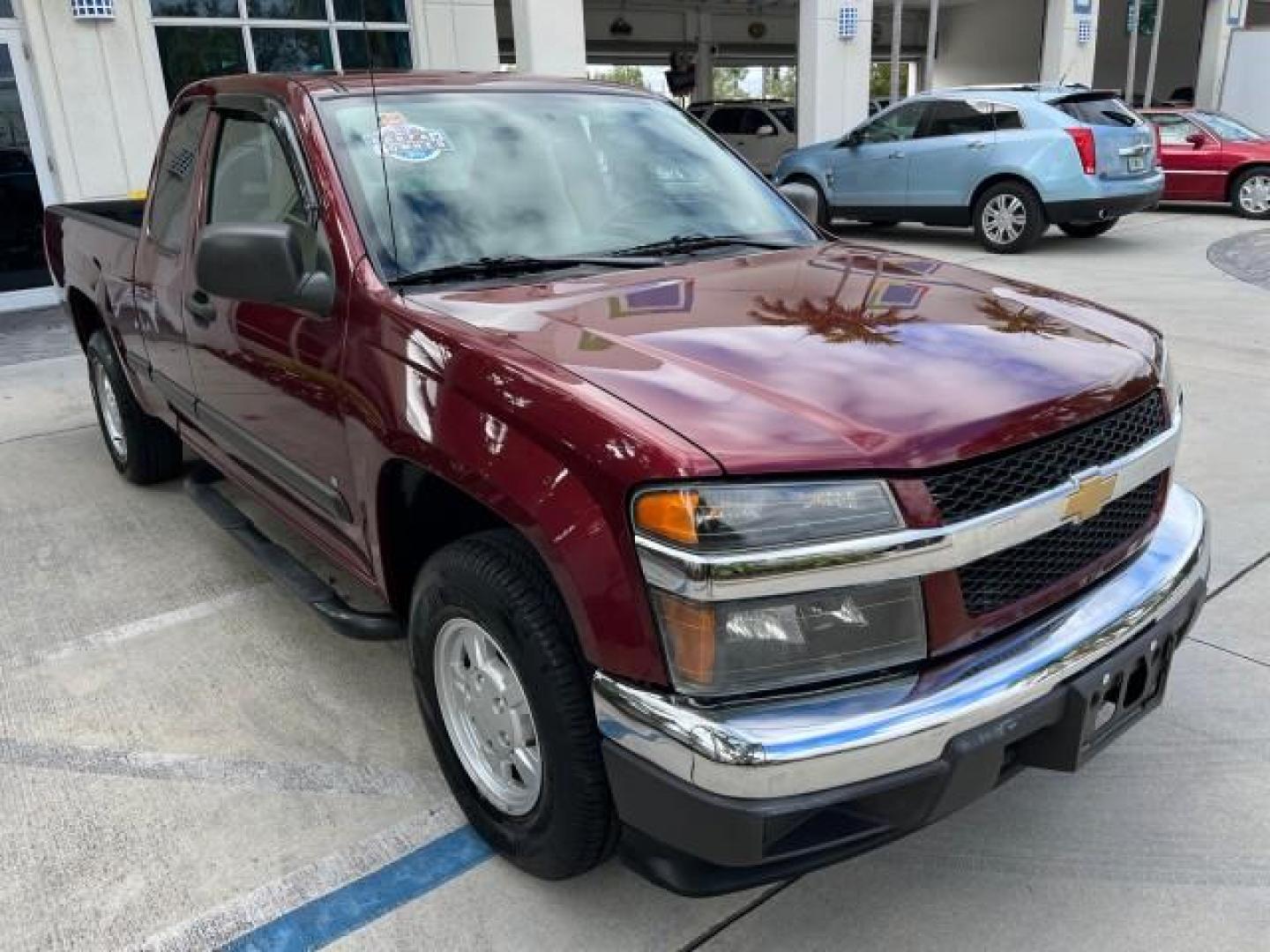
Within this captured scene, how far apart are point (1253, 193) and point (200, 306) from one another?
1531cm

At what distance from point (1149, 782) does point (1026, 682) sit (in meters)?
1.16

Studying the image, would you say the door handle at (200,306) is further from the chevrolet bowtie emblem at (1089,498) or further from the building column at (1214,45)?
the building column at (1214,45)

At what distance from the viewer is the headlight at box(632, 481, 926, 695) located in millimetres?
1852

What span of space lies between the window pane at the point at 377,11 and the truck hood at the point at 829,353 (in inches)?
411

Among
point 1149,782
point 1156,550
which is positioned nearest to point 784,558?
point 1156,550

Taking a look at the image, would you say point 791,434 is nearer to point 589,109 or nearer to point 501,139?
point 501,139

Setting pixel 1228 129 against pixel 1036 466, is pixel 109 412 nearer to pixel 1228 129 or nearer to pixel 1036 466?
pixel 1036 466

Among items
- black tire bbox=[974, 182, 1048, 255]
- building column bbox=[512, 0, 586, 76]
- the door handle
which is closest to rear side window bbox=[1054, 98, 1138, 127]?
black tire bbox=[974, 182, 1048, 255]

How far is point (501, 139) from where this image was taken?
3195 millimetres

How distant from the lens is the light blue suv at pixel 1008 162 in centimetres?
1147

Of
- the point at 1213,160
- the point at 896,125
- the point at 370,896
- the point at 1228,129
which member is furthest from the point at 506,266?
the point at 1228,129

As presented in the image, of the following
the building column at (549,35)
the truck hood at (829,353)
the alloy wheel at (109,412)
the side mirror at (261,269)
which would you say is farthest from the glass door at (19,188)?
the truck hood at (829,353)

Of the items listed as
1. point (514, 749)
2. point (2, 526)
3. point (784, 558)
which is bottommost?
point (2, 526)

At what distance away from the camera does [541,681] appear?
7.05 ft
